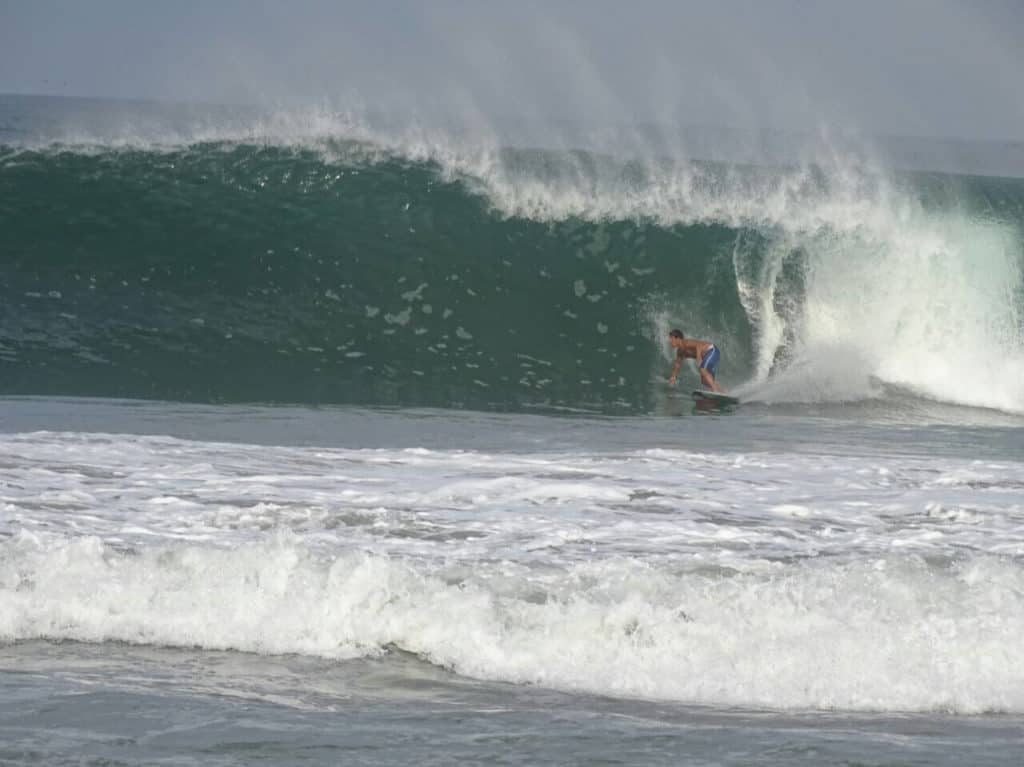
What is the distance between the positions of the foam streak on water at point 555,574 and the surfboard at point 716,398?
18.0 ft

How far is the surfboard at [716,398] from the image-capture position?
1352 cm

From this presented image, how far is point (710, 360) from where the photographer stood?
1434 centimetres

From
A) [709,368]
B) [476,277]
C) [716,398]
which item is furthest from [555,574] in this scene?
[476,277]

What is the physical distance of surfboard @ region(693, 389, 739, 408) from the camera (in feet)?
44.3

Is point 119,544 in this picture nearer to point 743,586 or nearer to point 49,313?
point 743,586

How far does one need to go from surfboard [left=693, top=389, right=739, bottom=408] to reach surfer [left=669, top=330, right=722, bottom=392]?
5.8 inches

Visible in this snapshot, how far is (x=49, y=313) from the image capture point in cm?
1573

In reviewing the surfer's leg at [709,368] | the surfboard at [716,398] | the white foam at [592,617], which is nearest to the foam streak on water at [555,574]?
the white foam at [592,617]

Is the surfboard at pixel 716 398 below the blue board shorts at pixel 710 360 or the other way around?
below

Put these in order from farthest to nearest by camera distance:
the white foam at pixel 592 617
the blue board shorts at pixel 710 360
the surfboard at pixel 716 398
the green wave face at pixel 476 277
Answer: the green wave face at pixel 476 277
the blue board shorts at pixel 710 360
the surfboard at pixel 716 398
the white foam at pixel 592 617

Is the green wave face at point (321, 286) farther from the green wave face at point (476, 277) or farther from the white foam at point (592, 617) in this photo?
the white foam at point (592, 617)

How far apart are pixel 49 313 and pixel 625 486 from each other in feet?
32.7

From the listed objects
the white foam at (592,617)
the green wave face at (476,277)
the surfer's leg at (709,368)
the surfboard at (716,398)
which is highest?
the green wave face at (476,277)

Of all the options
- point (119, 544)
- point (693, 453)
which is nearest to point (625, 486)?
point (693, 453)
